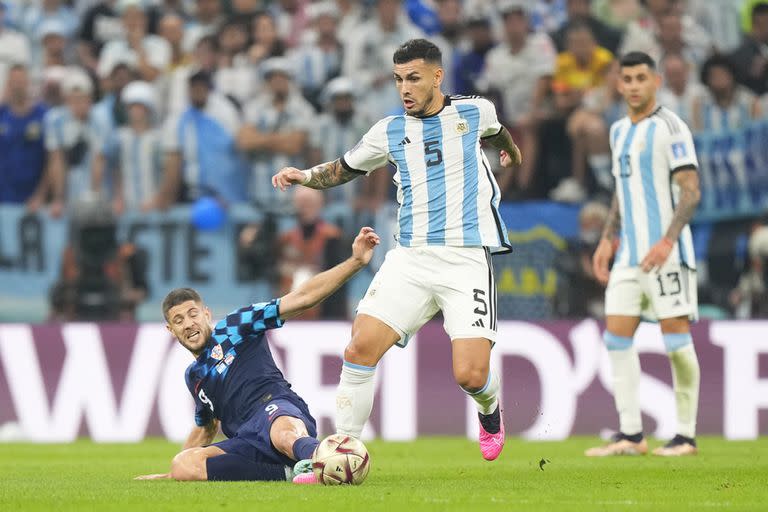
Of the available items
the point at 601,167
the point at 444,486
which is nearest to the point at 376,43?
the point at 601,167

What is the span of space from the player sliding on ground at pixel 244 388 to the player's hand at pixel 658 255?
2.58 meters

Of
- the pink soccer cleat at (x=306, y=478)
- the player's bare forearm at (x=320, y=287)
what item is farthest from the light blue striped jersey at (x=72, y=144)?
the pink soccer cleat at (x=306, y=478)

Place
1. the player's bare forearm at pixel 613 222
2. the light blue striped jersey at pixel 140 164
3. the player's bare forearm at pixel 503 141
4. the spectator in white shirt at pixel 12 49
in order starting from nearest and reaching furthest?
the player's bare forearm at pixel 503 141 → the player's bare forearm at pixel 613 222 → the light blue striped jersey at pixel 140 164 → the spectator in white shirt at pixel 12 49

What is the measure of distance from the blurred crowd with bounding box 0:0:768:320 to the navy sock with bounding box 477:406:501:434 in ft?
17.0

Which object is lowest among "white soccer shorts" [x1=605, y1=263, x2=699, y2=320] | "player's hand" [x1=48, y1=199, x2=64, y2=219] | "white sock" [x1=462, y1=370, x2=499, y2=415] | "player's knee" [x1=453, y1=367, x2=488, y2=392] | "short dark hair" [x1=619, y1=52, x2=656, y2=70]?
"white sock" [x1=462, y1=370, x2=499, y2=415]

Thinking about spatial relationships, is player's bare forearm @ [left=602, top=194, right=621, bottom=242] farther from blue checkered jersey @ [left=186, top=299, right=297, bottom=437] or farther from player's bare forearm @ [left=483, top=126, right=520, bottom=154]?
blue checkered jersey @ [left=186, top=299, right=297, bottom=437]

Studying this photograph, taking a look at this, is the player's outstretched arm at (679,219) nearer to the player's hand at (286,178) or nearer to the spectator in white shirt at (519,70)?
the player's hand at (286,178)

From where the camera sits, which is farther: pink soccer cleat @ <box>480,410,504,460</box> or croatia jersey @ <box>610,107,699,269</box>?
croatia jersey @ <box>610,107,699,269</box>

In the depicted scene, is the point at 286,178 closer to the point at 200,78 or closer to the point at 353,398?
the point at 353,398

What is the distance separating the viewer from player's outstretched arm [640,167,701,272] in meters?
9.35

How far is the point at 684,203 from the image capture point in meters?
9.46

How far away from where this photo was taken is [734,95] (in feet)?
46.3

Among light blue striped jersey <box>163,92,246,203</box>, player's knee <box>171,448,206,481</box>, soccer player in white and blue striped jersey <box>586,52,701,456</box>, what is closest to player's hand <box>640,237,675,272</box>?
soccer player in white and blue striped jersey <box>586,52,701,456</box>

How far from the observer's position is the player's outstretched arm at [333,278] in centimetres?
746
